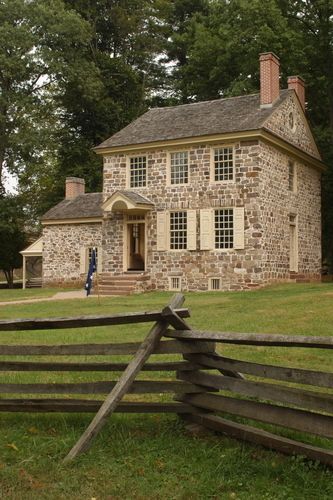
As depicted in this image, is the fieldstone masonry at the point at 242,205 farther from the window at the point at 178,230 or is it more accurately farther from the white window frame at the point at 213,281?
the window at the point at 178,230

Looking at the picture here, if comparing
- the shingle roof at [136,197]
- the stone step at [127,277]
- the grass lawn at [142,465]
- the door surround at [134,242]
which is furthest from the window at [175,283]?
the grass lawn at [142,465]

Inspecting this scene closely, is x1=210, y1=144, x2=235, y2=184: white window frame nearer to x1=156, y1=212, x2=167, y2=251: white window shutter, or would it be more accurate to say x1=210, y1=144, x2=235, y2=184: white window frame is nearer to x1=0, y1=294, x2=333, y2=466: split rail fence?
x1=156, y1=212, x2=167, y2=251: white window shutter

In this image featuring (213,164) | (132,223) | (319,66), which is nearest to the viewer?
(213,164)

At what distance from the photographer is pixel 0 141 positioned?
119ft

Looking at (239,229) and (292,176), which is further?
(292,176)

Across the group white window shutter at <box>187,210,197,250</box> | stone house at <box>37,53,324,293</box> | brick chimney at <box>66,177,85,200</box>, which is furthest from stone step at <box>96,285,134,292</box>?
brick chimney at <box>66,177,85,200</box>

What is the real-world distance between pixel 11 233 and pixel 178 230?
660 inches

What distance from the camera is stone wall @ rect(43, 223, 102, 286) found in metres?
29.8

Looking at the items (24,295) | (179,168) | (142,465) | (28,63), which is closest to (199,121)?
(179,168)

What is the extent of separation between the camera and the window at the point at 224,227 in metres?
23.5

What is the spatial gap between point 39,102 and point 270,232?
19256mm

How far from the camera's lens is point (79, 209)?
30750 millimetres

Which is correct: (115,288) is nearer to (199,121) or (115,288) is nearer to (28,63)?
(199,121)

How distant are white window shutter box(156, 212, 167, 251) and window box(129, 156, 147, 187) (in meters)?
1.66
